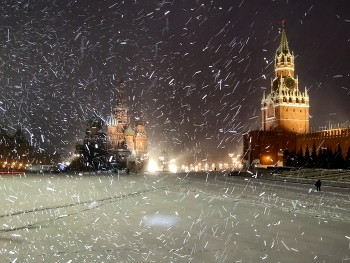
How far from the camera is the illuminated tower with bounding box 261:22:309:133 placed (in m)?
76.6

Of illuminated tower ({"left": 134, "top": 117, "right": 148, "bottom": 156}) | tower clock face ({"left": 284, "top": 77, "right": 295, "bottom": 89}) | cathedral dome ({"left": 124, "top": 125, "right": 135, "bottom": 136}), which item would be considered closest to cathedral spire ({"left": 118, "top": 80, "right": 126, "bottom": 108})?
illuminated tower ({"left": 134, "top": 117, "right": 148, "bottom": 156})

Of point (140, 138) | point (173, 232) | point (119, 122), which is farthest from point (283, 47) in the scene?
point (173, 232)

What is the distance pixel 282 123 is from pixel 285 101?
4.70 metres

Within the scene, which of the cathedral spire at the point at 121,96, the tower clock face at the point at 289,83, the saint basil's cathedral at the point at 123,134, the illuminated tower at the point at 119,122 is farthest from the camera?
the cathedral spire at the point at 121,96

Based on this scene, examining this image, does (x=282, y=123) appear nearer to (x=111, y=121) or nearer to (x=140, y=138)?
(x=140, y=138)

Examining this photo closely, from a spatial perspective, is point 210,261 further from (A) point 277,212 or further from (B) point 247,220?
(A) point 277,212

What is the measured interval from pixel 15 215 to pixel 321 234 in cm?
729

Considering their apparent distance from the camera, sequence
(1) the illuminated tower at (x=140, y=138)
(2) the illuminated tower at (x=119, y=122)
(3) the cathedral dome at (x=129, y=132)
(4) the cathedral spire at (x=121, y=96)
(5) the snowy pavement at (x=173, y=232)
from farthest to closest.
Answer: (4) the cathedral spire at (x=121, y=96) < (1) the illuminated tower at (x=140, y=138) < (3) the cathedral dome at (x=129, y=132) < (2) the illuminated tower at (x=119, y=122) < (5) the snowy pavement at (x=173, y=232)

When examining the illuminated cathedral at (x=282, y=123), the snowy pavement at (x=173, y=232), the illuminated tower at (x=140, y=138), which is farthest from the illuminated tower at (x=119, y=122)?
the snowy pavement at (x=173, y=232)

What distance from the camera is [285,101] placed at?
256 feet

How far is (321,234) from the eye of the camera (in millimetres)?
8461

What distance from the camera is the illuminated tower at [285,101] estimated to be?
76.6 m

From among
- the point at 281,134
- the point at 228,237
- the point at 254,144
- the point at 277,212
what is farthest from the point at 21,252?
the point at 281,134

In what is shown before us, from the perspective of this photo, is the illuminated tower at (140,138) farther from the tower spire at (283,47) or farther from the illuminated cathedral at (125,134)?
the tower spire at (283,47)
